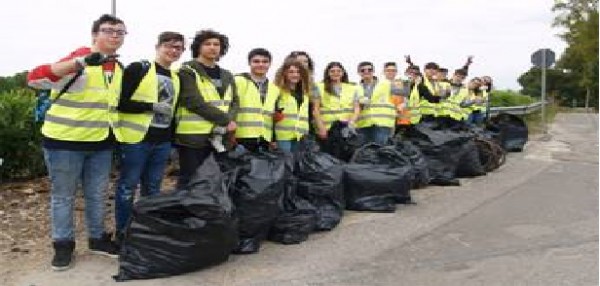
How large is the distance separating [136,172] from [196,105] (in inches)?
26.1

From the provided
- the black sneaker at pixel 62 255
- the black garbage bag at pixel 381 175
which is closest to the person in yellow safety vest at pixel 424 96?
the black garbage bag at pixel 381 175

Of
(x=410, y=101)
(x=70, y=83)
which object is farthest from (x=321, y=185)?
(x=410, y=101)

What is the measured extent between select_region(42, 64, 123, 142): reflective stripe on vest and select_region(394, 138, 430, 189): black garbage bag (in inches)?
154

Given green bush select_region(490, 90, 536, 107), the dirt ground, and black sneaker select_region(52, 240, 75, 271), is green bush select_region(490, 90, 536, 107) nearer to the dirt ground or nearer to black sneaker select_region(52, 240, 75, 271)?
the dirt ground

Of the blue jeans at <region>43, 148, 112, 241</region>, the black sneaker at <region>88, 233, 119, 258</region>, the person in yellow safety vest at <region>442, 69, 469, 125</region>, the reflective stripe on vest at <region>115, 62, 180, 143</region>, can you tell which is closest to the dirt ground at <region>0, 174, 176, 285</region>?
the black sneaker at <region>88, 233, 119, 258</region>

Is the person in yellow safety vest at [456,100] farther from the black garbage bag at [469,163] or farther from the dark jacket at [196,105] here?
the dark jacket at [196,105]

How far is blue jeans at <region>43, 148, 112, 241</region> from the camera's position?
192 inches

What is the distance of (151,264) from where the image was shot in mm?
4758

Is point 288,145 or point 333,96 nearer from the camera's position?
point 288,145

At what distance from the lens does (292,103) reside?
6789mm

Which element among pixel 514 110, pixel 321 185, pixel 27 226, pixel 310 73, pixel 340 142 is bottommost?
pixel 27 226

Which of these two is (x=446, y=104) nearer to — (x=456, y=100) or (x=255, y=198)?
(x=456, y=100)

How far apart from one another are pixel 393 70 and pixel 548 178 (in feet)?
7.99

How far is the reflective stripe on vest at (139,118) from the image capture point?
17.0ft
